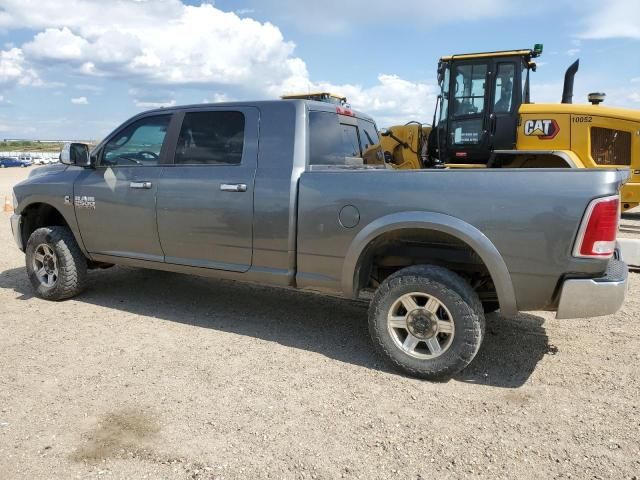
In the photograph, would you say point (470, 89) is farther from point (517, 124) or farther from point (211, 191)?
point (211, 191)

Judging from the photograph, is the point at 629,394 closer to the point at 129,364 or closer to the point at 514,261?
the point at 514,261

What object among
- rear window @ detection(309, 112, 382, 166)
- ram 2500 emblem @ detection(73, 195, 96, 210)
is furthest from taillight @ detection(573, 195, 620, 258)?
ram 2500 emblem @ detection(73, 195, 96, 210)

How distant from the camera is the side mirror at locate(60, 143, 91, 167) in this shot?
16.9 ft

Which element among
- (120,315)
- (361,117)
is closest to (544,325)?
(361,117)

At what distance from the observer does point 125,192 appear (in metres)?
4.96

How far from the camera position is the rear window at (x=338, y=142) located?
174 inches

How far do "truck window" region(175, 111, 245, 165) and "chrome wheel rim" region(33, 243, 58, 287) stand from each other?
6.32ft

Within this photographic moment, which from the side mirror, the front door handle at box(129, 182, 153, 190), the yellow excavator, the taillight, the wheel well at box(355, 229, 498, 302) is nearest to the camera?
the taillight

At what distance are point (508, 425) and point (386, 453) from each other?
0.80 metres

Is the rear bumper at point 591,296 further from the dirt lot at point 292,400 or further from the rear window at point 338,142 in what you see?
the rear window at point 338,142

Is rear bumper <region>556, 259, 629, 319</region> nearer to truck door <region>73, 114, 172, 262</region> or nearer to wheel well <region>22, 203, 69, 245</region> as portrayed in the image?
truck door <region>73, 114, 172, 262</region>

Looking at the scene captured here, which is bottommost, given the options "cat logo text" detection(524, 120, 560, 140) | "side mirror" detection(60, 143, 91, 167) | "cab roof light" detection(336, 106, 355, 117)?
"side mirror" detection(60, 143, 91, 167)

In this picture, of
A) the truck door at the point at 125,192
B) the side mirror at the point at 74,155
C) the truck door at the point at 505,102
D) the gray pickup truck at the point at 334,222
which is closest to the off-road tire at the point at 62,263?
the gray pickup truck at the point at 334,222

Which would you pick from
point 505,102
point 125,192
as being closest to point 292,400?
point 125,192
